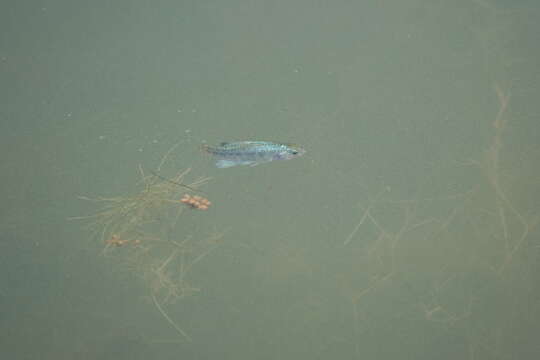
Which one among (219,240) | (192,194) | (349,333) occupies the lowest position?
(349,333)

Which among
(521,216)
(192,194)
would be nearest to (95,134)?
(192,194)

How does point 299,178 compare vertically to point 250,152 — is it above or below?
below

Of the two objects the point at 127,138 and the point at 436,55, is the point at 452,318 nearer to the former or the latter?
the point at 436,55
